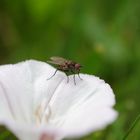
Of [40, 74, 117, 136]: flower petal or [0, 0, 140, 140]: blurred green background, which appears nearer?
[40, 74, 117, 136]: flower petal

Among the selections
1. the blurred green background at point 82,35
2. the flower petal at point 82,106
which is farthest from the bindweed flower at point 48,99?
the blurred green background at point 82,35

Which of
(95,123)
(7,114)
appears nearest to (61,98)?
(7,114)

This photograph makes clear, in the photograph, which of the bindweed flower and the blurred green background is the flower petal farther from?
the blurred green background

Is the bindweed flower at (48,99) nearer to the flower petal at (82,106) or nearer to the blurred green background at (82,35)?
the flower petal at (82,106)

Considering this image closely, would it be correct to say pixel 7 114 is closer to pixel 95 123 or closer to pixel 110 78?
pixel 95 123

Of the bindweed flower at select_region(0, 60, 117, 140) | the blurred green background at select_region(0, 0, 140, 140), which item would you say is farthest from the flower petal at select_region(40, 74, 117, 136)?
the blurred green background at select_region(0, 0, 140, 140)
